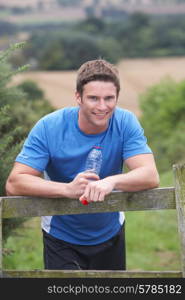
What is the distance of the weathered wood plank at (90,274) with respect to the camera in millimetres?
3373

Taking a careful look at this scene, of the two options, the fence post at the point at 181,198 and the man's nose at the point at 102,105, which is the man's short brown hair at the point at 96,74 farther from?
the fence post at the point at 181,198

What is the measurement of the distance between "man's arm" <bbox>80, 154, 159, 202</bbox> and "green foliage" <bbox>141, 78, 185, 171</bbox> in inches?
1051

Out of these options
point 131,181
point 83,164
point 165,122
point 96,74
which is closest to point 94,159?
point 83,164

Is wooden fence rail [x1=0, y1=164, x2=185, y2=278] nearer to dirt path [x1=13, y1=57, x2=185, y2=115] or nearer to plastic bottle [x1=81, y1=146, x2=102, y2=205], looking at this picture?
plastic bottle [x1=81, y1=146, x2=102, y2=205]

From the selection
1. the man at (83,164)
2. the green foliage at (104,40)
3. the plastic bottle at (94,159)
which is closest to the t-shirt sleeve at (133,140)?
the man at (83,164)

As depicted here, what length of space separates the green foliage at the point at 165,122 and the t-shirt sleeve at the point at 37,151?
2673 centimetres

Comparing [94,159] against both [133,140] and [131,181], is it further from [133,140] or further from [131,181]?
[131,181]

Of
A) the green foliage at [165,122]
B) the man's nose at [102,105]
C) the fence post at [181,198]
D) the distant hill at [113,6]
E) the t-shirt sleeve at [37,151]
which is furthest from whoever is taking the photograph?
the distant hill at [113,6]

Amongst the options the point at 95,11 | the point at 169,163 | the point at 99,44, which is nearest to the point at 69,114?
the point at 169,163

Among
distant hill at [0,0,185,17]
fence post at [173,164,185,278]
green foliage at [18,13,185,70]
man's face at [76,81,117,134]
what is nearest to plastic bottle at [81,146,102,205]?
man's face at [76,81,117,134]

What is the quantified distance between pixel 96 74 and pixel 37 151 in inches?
22.8

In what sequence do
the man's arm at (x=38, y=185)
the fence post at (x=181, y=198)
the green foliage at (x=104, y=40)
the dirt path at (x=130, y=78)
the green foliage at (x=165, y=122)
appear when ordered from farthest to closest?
the green foliage at (x=104, y=40)
the dirt path at (x=130, y=78)
the green foliage at (x=165, y=122)
the man's arm at (x=38, y=185)
the fence post at (x=181, y=198)

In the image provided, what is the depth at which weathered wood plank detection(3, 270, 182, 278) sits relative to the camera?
133 inches

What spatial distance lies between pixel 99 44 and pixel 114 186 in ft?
221
